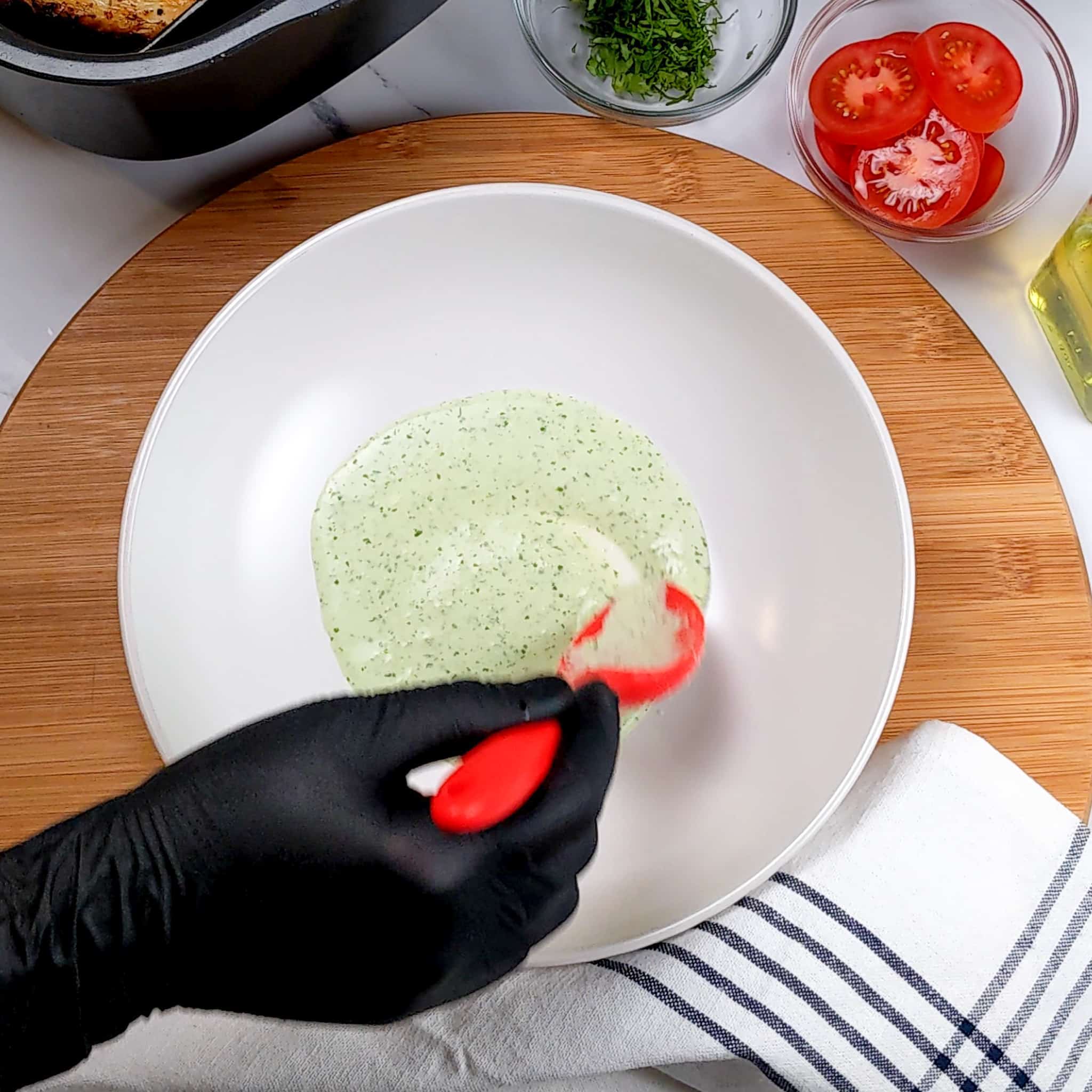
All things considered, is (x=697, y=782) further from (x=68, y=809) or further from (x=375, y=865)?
(x=68, y=809)

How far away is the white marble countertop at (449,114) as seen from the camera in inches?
35.6

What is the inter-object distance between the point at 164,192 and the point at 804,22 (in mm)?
547

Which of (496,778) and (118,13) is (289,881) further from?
(118,13)

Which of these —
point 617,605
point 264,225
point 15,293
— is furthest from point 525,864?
point 15,293

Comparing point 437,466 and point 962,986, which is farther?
point 437,466

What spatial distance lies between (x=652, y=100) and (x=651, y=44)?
0.05 metres

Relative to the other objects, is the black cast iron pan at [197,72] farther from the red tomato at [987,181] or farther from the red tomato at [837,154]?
the red tomato at [987,181]

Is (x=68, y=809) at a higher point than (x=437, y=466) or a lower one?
lower

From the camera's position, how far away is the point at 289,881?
0.64m

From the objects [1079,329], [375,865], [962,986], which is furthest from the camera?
[1079,329]

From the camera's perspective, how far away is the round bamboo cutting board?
821 mm

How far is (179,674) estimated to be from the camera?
0.84m

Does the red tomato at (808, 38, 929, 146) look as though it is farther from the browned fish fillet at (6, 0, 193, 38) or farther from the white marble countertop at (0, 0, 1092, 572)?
the browned fish fillet at (6, 0, 193, 38)

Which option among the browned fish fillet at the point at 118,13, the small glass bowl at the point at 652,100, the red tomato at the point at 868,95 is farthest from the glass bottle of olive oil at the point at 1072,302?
the browned fish fillet at the point at 118,13
